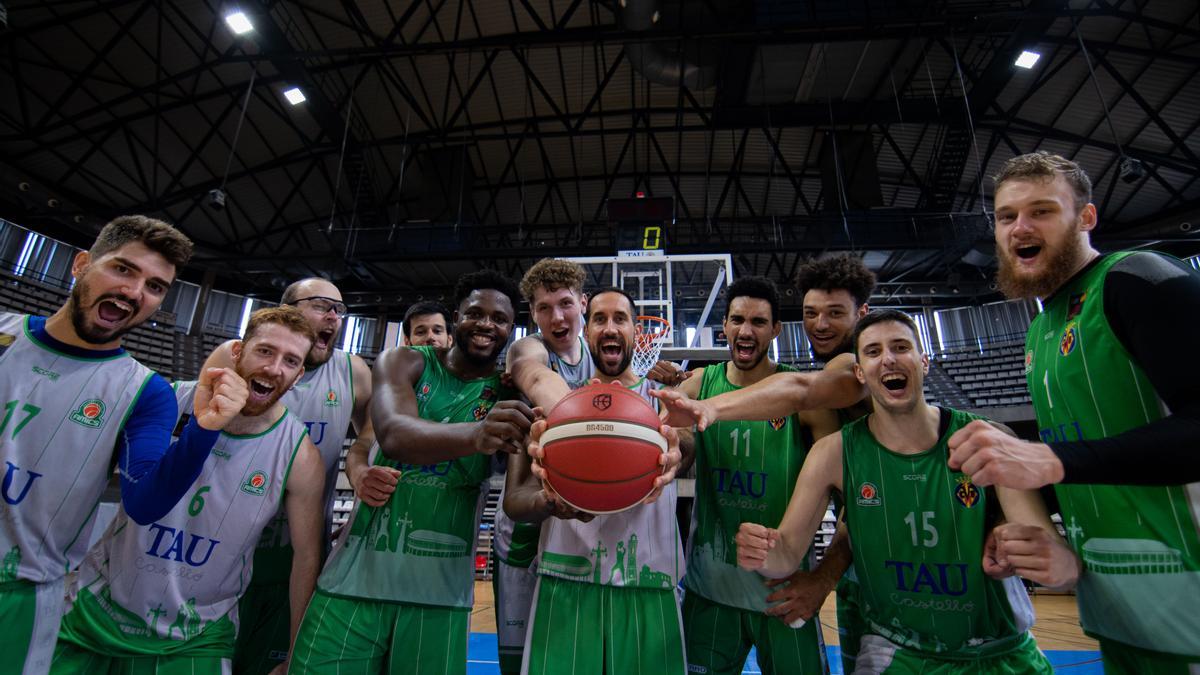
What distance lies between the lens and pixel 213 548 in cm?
215

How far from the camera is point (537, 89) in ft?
40.7

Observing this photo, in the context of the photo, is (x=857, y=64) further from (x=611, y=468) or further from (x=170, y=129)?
(x=170, y=129)

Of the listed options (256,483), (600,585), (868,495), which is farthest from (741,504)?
(256,483)

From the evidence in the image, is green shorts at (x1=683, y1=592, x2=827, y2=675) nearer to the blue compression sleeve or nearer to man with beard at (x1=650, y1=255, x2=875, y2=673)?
man with beard at (x1=650, y1=255, x2=875, y2=673)

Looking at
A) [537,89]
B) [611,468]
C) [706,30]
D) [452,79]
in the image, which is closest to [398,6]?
[452,79]

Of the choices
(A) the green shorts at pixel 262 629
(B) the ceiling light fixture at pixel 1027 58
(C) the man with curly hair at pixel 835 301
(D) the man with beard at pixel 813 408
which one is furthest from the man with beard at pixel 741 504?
(B) the ceiling light fixture at pixel 1027 58

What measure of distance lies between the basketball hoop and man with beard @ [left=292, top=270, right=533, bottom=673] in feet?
13.8

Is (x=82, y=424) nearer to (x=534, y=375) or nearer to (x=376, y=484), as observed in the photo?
(x=376, y=484)

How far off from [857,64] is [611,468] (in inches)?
489

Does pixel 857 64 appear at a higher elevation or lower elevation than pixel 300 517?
higher

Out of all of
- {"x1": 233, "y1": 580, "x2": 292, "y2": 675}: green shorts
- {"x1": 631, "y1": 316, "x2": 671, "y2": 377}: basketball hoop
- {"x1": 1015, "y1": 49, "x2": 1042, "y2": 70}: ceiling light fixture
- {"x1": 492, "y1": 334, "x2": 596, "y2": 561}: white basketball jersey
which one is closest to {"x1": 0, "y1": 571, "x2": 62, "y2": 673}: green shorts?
{"x1": 233, "y1": 580, "x2": 292, "y2": 675}: green shorts

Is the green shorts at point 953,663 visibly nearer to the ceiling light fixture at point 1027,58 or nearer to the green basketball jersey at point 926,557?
the green basketball jersey at point 926,557

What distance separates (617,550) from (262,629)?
1904mm

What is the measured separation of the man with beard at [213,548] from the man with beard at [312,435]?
0.90 feet
